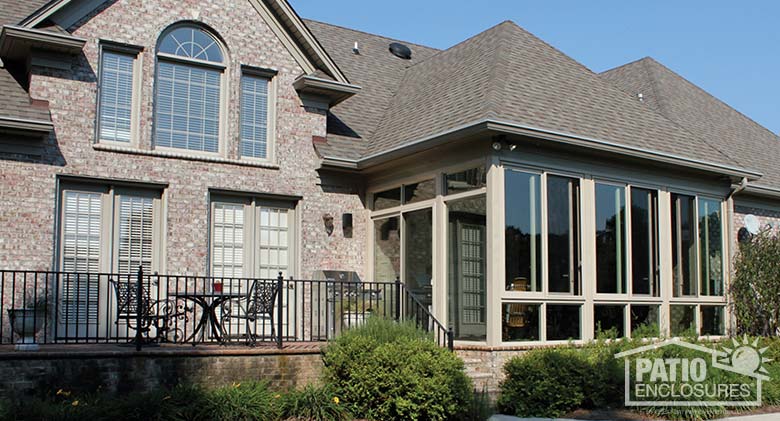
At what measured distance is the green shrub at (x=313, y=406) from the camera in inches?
348

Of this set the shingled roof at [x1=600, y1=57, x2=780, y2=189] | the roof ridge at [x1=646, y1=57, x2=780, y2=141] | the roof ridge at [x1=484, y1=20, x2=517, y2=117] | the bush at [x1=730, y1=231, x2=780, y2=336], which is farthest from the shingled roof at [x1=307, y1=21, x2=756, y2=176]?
the roof ridge at [x1=646, y1=57, x2=780, y2=141]

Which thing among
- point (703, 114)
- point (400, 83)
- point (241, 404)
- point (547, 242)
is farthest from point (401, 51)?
point (241, 404)

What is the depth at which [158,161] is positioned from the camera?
12.1 m

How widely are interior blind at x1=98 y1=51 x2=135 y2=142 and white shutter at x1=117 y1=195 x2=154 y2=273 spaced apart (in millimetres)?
980

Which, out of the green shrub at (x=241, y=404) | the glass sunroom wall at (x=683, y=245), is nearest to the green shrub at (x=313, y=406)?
the green shrub at (x=241, y=404)

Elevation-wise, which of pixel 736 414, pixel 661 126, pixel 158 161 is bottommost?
pixel 736 414

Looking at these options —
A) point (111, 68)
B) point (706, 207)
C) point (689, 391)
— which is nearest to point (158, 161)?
point (111, 68)

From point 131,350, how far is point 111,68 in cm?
494

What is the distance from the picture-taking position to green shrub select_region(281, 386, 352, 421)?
8852 mm

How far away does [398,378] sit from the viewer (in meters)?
9.05

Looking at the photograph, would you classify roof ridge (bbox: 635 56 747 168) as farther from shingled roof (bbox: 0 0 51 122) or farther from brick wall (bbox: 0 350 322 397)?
shingled roof (bbox: 0 0 51 122)

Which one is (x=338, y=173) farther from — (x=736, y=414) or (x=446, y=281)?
(x=736, y=414)

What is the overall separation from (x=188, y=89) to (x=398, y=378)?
6.20m

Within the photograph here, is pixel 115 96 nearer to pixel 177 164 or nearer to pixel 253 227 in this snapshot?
pixel 177 164
